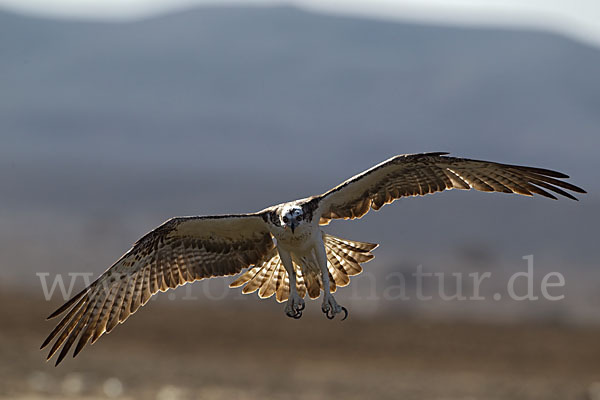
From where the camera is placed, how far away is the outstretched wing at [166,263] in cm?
1102

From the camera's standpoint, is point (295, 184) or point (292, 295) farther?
point (295, 184)

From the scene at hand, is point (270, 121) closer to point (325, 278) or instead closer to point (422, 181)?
point (422, 181)

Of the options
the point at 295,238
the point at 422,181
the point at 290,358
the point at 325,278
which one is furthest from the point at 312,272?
the point at 290,358

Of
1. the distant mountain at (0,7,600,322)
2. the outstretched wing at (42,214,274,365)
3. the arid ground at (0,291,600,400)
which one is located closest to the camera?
the outstretched wing at (42,214,274,365)

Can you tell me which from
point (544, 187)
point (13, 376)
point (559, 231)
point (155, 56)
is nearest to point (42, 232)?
point (559, 231)

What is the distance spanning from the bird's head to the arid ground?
858 centimetres

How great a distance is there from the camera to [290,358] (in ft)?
75.2

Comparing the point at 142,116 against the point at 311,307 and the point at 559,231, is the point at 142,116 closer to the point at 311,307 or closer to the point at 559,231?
the point at 559,231

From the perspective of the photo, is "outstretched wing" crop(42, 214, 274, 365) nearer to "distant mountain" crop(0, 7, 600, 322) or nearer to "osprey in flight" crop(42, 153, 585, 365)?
"osprey in flight" crop(42, 153, 585, 365)

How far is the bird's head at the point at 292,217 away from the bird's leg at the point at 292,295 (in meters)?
0.61

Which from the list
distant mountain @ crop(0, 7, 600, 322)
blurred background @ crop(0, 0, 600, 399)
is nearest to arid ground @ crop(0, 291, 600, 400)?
blurred background @ crop(0, 0, 600, 399)

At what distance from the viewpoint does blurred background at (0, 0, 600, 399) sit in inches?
867

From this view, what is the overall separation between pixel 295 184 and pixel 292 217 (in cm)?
5186

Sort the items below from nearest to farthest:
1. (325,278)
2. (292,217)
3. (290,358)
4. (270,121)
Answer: (292,217)
(325,278)
(290,358)
(270,121)
